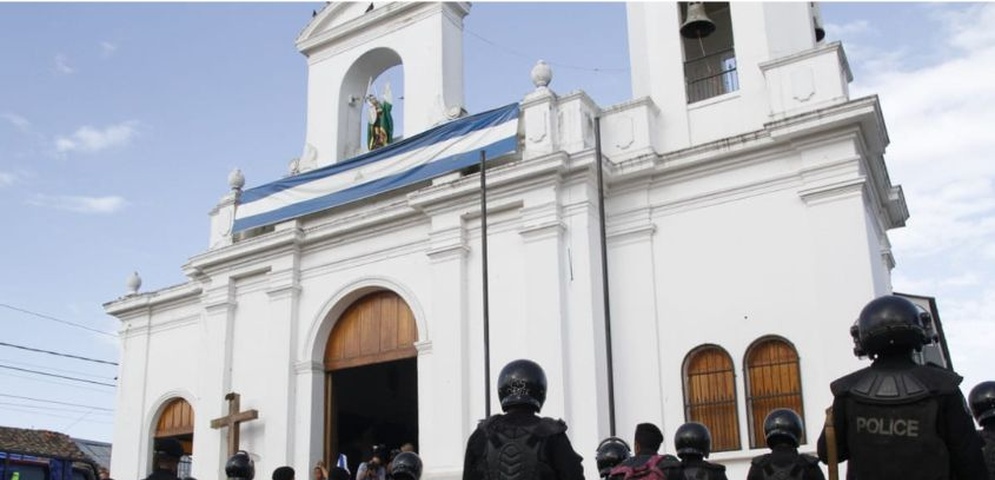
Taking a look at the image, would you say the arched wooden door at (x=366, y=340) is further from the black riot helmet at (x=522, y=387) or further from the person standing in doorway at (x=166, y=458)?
the black riot helmet at (x=522, y=387)

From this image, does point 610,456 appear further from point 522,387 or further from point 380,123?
point 380,123

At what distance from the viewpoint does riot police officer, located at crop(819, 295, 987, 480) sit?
15.2ft

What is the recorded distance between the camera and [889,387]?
4801 millimetres

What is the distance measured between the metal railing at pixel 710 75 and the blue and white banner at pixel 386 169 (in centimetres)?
314

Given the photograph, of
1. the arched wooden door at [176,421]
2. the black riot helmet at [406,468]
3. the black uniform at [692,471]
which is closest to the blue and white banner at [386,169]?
the arched wooden door at [176,421]

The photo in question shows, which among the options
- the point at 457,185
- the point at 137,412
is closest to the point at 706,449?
the point at 457,185

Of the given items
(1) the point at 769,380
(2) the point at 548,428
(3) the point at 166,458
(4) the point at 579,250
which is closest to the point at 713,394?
(1) the point at 769,380

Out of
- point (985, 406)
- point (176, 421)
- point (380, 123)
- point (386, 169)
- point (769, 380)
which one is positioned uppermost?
point (380, 123)

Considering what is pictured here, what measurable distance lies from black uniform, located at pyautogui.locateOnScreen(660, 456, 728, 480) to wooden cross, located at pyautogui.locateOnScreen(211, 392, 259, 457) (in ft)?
44.1

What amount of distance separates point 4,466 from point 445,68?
11.2 metres

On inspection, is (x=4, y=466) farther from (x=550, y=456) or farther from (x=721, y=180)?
(x=721, y=180)

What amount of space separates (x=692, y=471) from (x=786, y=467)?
0.83m

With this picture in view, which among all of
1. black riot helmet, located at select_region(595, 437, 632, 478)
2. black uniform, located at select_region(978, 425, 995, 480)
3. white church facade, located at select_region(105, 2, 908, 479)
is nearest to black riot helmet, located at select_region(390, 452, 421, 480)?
black riot helmet, located at select_region(595, 437, 632, 478)

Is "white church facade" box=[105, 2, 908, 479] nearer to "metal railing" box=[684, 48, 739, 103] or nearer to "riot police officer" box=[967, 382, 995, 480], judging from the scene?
"metal railing" box=[684, 48, 739, 103]
